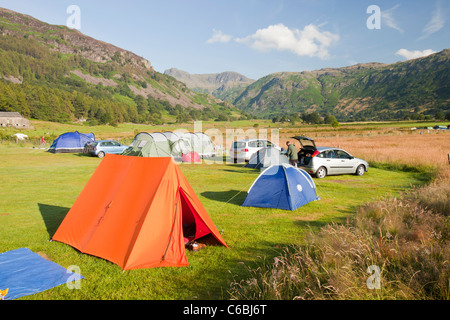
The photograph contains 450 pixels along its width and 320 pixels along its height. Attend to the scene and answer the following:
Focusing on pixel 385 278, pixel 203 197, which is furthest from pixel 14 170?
pixel 385 278

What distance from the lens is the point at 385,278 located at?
4191 millimetres

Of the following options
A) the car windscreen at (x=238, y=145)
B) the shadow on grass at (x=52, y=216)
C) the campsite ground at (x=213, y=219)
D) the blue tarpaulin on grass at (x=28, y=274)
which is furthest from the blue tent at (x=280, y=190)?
the car windscreen at (x=238, y=145)

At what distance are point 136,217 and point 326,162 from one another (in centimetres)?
1231

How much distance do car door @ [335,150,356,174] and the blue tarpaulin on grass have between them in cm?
1443

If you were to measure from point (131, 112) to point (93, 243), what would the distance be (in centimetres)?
14812

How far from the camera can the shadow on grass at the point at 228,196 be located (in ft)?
36.1

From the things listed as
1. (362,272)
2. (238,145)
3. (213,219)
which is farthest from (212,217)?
(238,145)

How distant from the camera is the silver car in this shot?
49.9ft

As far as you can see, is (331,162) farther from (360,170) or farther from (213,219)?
(213,219)

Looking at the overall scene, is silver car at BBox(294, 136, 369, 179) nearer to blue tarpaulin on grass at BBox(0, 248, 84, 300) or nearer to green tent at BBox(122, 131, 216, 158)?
green tent at BBox(122, 131, 216, 158)

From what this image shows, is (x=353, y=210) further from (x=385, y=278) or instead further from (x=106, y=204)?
(x=106, y=204)
